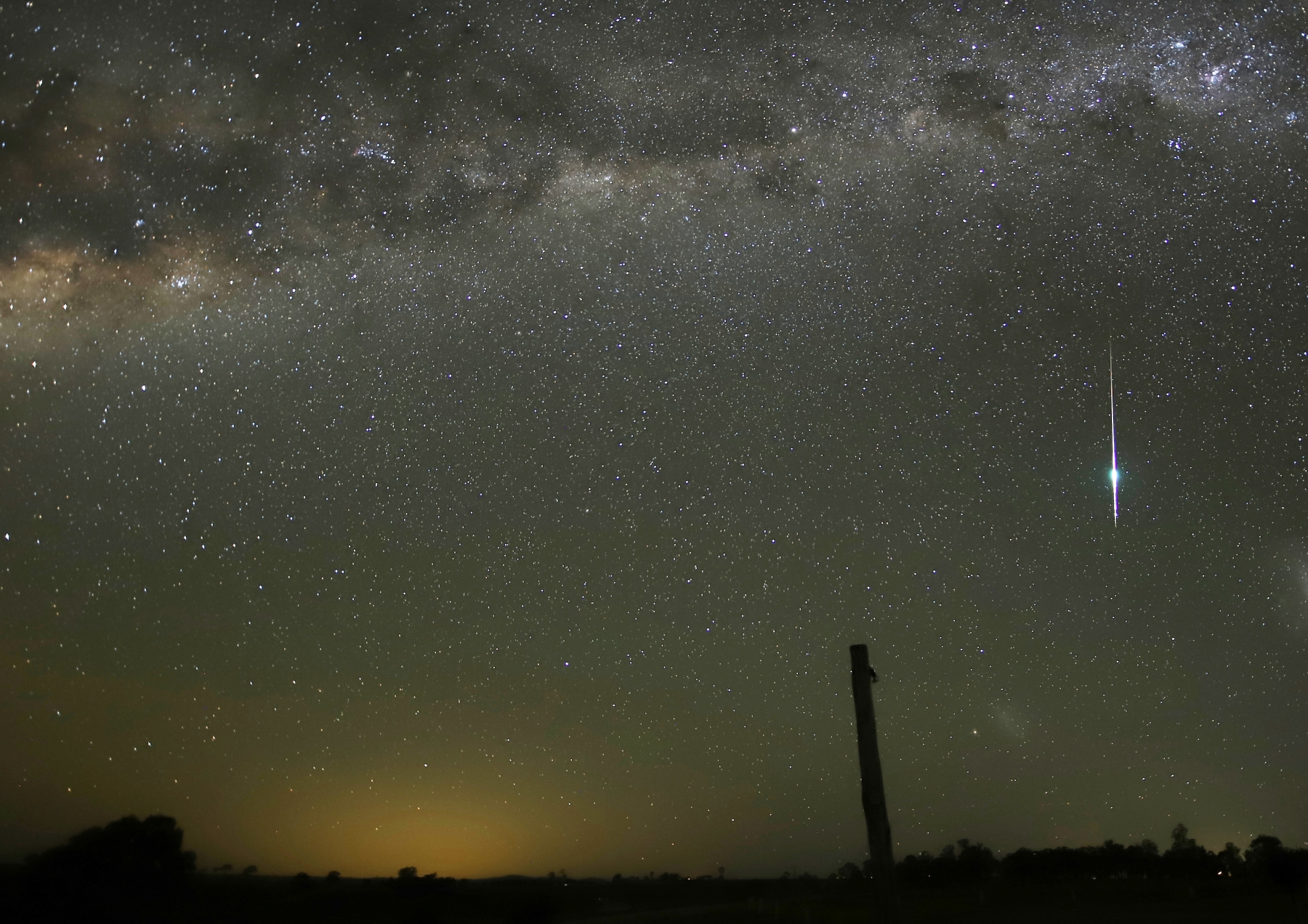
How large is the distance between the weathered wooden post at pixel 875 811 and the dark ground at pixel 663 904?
21.3ft

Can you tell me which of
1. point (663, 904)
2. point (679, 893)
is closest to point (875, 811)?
point (663, 904)

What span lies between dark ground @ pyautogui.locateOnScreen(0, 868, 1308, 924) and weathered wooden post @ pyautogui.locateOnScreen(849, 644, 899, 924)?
255 inches

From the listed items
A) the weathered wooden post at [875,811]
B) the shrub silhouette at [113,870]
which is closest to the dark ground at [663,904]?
the shrub silhouette at [113,870]

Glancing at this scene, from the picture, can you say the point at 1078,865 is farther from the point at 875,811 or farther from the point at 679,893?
the point at 875,811

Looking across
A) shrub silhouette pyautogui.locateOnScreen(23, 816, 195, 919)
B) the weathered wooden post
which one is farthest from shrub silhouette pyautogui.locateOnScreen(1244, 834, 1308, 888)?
shrub silhouette pyautogui.locateOnScreen(23, 816, 195, 919)

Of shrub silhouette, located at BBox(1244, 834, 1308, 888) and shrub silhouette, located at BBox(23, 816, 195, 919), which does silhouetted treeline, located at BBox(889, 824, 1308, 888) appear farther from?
shrub silhouette, located at BBox(23, 816, 195, 919)

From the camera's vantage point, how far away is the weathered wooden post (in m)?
8.84

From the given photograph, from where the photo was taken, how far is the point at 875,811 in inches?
353

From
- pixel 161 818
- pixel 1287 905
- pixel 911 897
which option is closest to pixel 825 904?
pixel 911 897

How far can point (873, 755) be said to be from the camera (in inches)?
358

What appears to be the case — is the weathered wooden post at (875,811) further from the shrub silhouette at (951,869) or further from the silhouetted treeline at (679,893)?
the shrub silhouette at (951,869)

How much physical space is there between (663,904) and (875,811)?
5151cm

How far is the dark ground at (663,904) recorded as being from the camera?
2652 centimetres

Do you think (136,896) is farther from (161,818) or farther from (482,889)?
(482,889)
